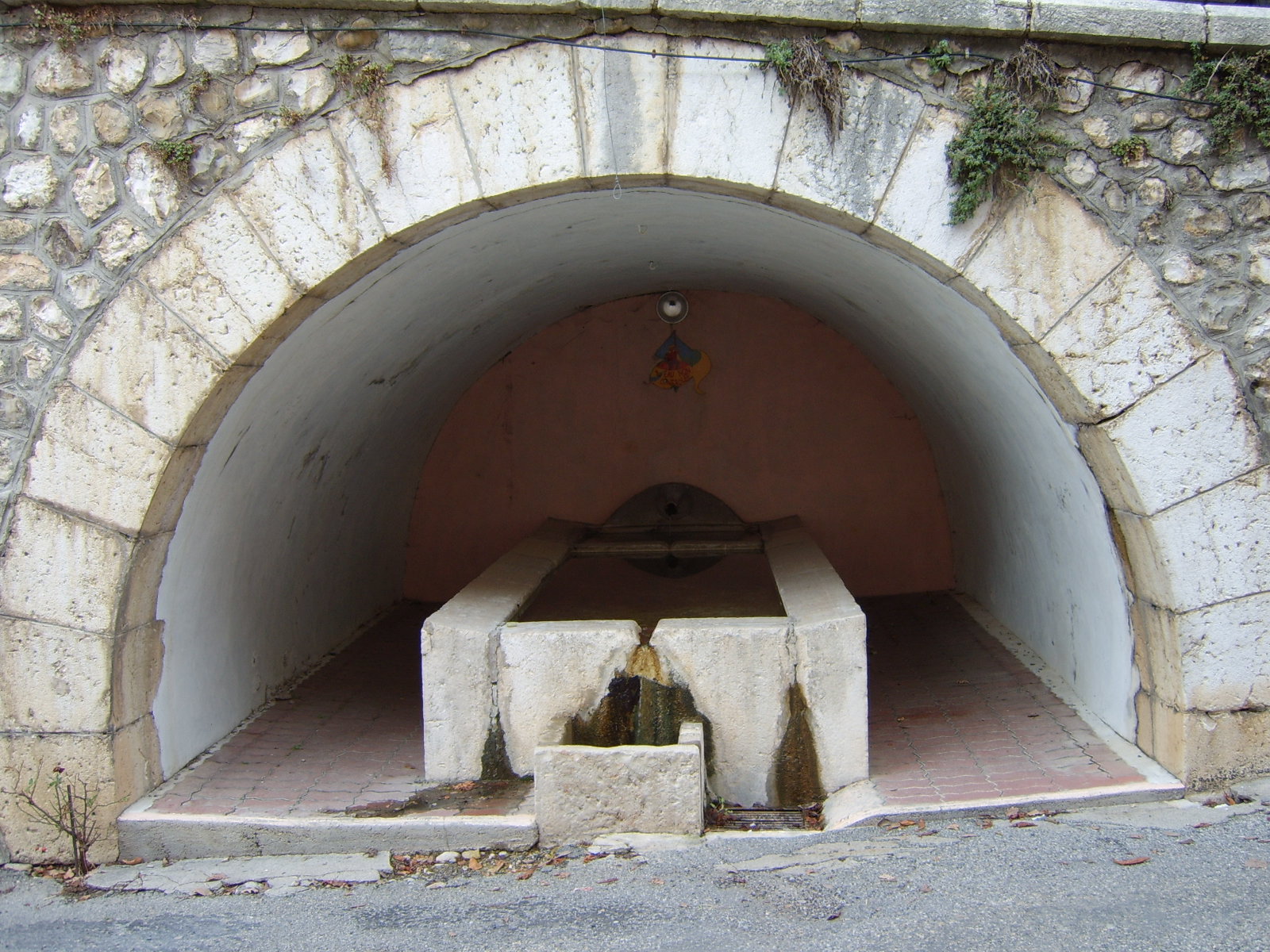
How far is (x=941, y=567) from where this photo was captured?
7520 mm

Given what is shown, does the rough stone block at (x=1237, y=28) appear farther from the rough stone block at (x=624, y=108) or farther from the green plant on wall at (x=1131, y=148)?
the rough stone block at (x=624, y=108)

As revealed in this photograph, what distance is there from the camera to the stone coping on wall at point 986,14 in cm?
351

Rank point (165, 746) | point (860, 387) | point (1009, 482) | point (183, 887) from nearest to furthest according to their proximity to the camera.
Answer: point (183, 887) → point (165, 746) → point (1009, 482) → point (860, 387)

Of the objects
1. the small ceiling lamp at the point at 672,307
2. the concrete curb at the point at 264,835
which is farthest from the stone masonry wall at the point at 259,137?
the small ceiling lamp at the point at 672,307

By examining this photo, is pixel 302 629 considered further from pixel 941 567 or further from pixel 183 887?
pixel 941 567

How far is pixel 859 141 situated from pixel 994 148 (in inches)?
17.6

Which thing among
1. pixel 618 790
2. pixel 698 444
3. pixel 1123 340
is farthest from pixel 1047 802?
pixel 698 444

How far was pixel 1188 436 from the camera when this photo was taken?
3.62 meters

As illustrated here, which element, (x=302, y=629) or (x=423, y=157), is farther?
(x=302, y=629)

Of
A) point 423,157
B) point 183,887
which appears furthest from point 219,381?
point 183,887

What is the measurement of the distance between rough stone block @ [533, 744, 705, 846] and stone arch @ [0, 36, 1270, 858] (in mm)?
1606

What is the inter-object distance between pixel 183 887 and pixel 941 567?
5511 millimetres

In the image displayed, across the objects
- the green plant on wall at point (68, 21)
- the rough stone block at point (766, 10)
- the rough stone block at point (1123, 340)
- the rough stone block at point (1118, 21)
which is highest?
the green plant on wall at point (68, 21)

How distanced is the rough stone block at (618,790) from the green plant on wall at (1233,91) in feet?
9.31
